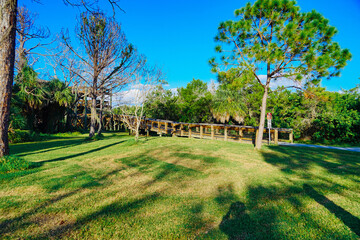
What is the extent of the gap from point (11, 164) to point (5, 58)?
2.93 m

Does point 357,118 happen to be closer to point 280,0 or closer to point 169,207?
point 280,0

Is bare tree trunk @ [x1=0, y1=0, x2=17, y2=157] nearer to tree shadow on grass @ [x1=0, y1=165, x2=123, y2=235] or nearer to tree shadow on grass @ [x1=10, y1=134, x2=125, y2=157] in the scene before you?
tree shadow on grass @ [x1=10, y1=134, x2=125, y2=157]

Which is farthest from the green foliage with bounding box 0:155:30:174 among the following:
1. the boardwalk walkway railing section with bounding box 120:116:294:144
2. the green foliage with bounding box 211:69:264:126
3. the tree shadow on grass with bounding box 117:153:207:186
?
the boardwalk walkway railing section with bounding box 120:116:294:144

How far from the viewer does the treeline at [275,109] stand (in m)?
12.9

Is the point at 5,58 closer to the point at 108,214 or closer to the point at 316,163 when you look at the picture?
the point at 108,214

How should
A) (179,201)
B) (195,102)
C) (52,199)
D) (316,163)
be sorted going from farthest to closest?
(195,102)
(316,163)
(179,201)
(52,199)

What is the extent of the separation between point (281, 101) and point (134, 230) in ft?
62.2

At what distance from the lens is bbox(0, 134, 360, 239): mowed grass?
2.35m

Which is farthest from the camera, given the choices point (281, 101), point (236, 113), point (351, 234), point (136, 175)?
point (281, 101)

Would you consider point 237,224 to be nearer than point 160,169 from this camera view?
Yes

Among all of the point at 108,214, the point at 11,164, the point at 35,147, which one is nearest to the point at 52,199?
the point at 108,214

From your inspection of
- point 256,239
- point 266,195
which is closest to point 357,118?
point 266,195

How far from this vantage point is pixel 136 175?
4.70m

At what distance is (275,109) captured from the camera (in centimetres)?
1720
